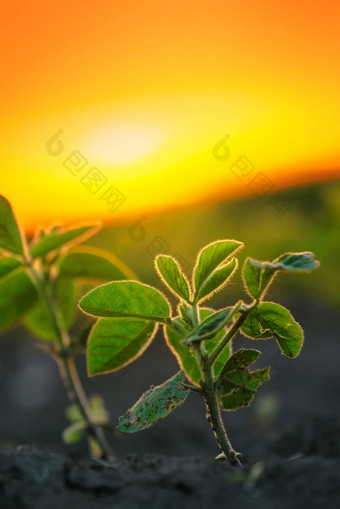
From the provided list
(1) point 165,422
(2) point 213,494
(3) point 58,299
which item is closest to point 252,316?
(2) point 213,494

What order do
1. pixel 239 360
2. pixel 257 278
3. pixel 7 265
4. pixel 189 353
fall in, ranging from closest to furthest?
pixel 257 278 < pixel 239 360 < pixel 189 353 < pixel 7 265

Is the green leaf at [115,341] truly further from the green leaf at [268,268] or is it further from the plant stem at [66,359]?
the plant stem at [66,359]

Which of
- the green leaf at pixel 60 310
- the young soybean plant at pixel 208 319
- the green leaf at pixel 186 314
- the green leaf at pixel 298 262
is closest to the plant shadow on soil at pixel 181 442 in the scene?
the young soybean plant at pixel 208 319

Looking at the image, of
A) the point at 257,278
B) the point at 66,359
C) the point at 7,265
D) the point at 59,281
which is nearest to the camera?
the point at 257,278

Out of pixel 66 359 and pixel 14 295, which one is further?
pixel 14 295

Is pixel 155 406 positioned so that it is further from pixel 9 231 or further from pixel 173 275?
pixel 9 231

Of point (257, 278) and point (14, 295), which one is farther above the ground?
point (14, 295)

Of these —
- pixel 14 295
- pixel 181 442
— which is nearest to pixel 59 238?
pixel 14 295

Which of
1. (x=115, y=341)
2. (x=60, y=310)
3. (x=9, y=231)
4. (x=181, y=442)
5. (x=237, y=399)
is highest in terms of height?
(x=9, y=231)
